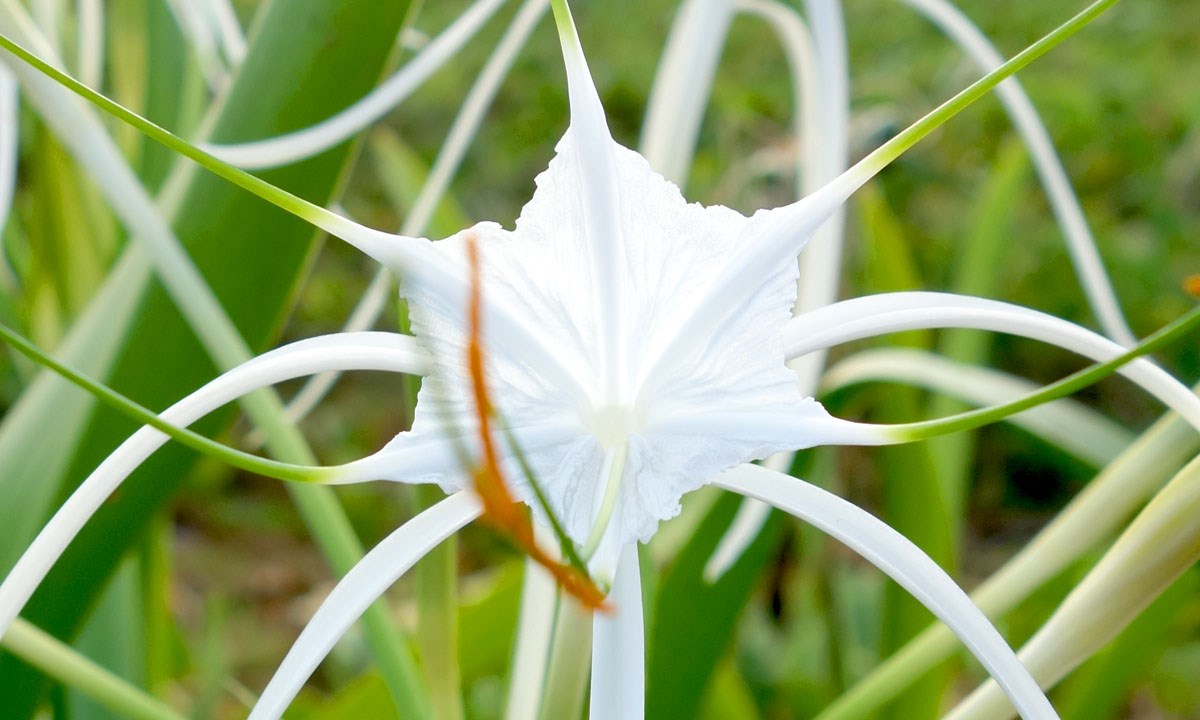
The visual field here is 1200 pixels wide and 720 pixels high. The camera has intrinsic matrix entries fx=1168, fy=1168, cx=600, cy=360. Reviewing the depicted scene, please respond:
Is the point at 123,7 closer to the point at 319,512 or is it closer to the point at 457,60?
the point at 319,512

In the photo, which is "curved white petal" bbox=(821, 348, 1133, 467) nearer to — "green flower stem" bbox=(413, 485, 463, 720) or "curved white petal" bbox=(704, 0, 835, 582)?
"curved white petal" bbox=(704, 0, 835, 582)

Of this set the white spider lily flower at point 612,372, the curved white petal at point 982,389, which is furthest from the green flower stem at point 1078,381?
the curved white petal at point 982,389

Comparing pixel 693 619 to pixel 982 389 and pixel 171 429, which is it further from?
pixel 171 429

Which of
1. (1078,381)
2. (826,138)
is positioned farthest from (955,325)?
(826,138)

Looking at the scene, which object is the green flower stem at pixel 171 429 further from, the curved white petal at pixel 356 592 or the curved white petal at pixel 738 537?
the curved white petal at pixel 738 537

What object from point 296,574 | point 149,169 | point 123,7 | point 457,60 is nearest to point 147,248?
point 149,169

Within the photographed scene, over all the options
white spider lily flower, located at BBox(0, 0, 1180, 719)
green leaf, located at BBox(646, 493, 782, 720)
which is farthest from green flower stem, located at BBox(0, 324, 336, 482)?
green leaf, located at BBox(646, 493, 782, 720)
